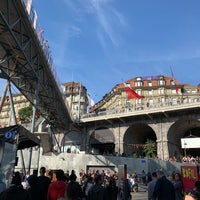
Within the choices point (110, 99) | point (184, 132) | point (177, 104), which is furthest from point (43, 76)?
point (110, 99)

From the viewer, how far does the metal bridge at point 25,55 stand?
37.1 ft

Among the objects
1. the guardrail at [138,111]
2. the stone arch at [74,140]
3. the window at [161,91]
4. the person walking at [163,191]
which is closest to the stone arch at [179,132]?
the guardrail at [138,111]

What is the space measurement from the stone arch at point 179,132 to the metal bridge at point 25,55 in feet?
59.2

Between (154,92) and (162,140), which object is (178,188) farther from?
(154,92)

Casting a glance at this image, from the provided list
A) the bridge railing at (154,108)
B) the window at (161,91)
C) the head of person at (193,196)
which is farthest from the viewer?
the window at (161,91)

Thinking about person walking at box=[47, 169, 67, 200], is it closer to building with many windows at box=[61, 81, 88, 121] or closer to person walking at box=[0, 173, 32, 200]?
person walking at box=[0, 173, 32, 200]

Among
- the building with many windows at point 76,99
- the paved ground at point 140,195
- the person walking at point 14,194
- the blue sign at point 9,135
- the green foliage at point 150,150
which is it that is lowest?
the paved ground at point 140,195

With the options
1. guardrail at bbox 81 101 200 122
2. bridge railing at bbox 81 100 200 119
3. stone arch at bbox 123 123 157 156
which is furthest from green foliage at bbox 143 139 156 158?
bridge railing at bbox 81 100 200 119

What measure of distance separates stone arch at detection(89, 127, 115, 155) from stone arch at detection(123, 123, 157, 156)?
2.30 m

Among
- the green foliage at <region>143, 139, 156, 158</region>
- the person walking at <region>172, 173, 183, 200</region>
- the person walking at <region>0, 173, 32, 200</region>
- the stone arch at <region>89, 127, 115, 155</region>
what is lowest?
the person walking at <region>172, 173, 183, 200</region>

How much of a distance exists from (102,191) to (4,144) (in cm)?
405

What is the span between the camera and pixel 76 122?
3691 centimetres

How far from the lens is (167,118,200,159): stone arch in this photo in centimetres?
3222

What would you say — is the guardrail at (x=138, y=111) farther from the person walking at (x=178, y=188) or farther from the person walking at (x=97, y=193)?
the person walking at (x=97, y=193)
